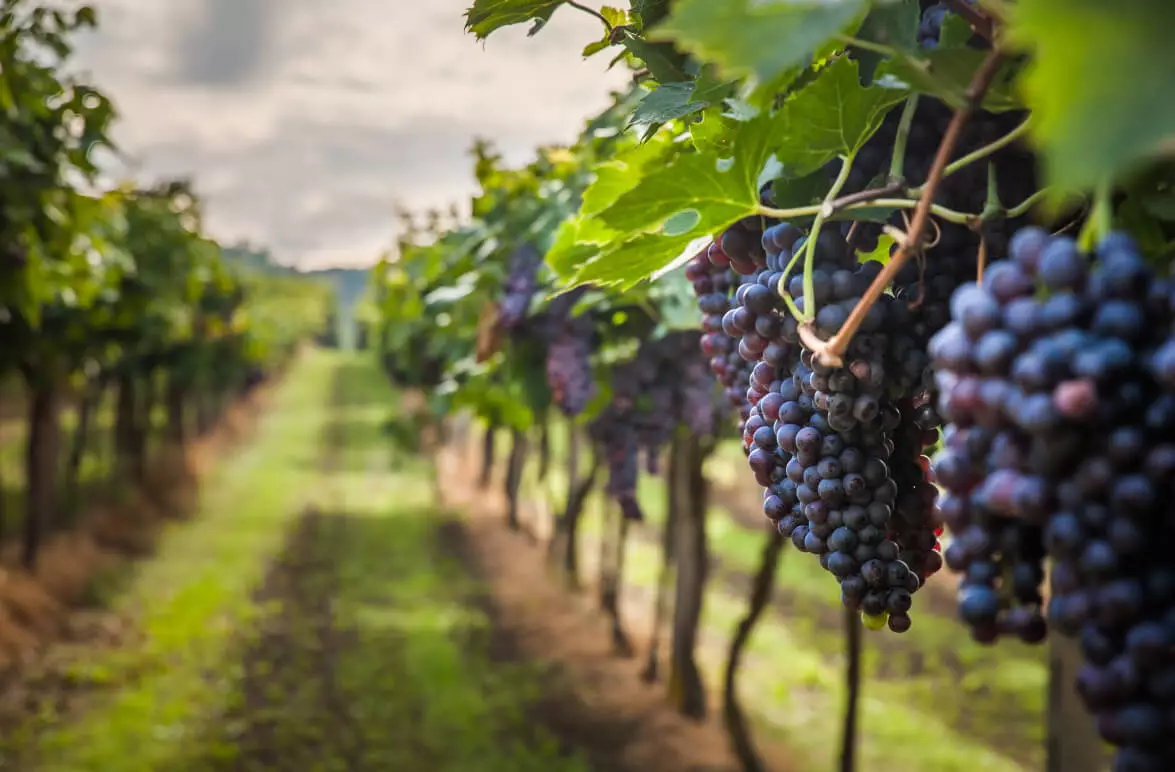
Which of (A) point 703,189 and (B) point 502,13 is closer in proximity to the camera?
(A) point 703,189

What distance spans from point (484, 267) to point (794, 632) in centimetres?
860

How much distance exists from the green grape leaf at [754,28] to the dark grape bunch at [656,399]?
3434 millimetres

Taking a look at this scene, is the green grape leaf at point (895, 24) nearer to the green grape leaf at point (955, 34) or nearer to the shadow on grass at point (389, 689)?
the green grape leaf at point (955, 34)

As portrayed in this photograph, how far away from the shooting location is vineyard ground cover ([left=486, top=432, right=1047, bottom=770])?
28.3 feet

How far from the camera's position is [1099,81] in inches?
24.3

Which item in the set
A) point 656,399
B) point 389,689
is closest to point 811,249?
point 656,399

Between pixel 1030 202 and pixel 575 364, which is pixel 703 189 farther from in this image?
pixel 575 364

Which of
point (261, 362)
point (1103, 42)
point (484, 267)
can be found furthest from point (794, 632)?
point (261, 362)

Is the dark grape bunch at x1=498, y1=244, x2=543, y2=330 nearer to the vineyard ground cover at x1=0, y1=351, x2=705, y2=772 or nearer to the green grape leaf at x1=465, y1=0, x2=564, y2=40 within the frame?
the green grape leaf at x1=465, y1=0, x2=564, y2=40

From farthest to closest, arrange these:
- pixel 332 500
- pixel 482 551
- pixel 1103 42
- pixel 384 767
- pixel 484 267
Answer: pixel 332 500
pixel 482 551
pixel 384 767
pixel 484 267
pixel 1103 42

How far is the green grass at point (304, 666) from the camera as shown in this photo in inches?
310

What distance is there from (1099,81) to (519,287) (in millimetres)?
4132

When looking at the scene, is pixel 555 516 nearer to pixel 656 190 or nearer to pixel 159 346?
pixel 159 346

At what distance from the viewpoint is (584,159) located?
4434mm
